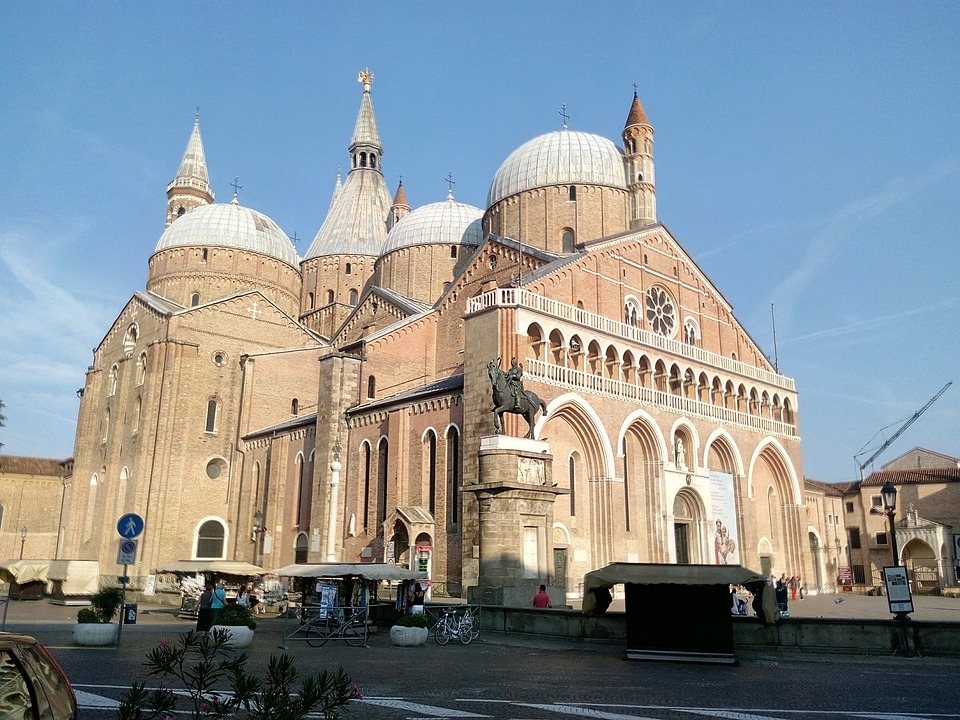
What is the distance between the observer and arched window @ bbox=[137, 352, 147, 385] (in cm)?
3922

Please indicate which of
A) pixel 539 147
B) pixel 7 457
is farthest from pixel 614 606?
pixel 7 457

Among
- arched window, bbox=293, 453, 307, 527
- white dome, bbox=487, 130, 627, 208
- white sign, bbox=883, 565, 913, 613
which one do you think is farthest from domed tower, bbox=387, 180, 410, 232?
white sign, bbox=883, 565, 913, 613

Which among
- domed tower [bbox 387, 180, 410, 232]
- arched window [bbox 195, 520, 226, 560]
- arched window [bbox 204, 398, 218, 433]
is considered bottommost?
arched window [bbox 195, 520, 226, 560]

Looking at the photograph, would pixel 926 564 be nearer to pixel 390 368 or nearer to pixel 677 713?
pixel 390 368

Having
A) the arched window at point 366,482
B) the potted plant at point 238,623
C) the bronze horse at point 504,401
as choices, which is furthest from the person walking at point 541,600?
the arched window at point 366,482

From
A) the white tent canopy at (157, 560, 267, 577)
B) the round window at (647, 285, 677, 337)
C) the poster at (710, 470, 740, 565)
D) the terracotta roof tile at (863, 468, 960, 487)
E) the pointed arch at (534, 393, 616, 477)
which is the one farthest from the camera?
the terracotta roof tile at (863, 468, 960, 487)

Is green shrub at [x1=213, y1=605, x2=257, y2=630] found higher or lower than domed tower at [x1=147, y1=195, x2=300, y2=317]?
lower

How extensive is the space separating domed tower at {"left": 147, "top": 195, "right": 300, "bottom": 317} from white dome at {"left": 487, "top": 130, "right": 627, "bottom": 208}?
14.8m

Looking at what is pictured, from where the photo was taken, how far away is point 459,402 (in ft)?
88.4

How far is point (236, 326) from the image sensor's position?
4041 centimetres

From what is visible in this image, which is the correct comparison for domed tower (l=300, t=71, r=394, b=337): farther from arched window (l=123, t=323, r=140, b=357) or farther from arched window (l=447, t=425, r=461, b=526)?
arched window (l=447, t=425, r=461, b=526)

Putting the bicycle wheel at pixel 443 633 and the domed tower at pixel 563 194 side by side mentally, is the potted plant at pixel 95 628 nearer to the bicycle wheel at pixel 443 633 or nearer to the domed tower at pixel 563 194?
the bicycle wheel at pixel 443 633

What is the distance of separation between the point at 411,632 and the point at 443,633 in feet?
2.45

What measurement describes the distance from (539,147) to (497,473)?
79.8 feet
